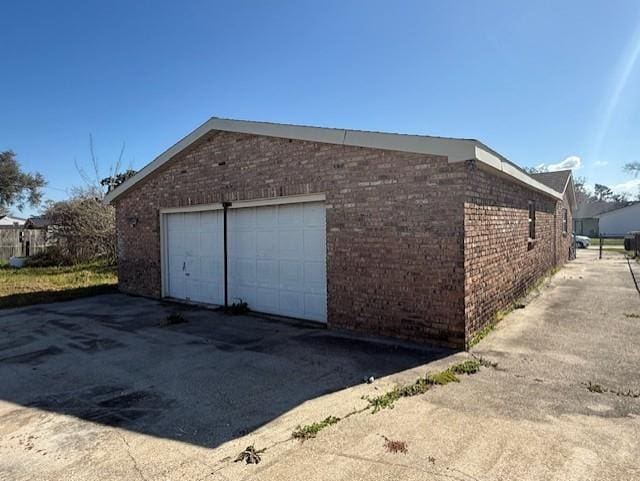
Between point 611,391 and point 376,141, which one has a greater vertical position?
point 376,141

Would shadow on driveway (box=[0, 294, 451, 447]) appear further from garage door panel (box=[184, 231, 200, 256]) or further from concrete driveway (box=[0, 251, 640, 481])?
garage door panel (box=[184, 231, 200, 256])

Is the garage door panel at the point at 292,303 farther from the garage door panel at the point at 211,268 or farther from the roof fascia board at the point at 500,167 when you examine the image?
the roof fascia board at the point at 500,167

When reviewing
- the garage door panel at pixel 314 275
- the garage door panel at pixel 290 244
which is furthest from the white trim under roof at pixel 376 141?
the garage door panel at pixel 314 275

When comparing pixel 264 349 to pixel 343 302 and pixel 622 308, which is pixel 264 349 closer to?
pixel 343 302

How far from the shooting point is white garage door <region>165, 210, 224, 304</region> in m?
9.27

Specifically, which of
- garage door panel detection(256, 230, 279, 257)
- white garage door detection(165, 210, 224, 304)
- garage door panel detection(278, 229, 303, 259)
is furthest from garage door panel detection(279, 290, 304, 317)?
white garage door detection(165, 210, 224, 304)

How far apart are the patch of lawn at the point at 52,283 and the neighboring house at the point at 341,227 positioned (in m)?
2.31

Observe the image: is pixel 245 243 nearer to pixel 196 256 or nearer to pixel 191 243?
pixel 196 256

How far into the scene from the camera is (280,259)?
26.0 feet

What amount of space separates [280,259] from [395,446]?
5124 mm

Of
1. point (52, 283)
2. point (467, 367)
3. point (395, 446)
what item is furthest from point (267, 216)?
point (52, 283)

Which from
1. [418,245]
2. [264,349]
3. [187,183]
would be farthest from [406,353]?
[187,183]

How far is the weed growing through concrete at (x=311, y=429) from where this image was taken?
3334mm

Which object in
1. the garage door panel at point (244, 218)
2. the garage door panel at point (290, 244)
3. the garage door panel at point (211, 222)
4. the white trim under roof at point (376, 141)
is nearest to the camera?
the white trim under roof at point (376, 141)
